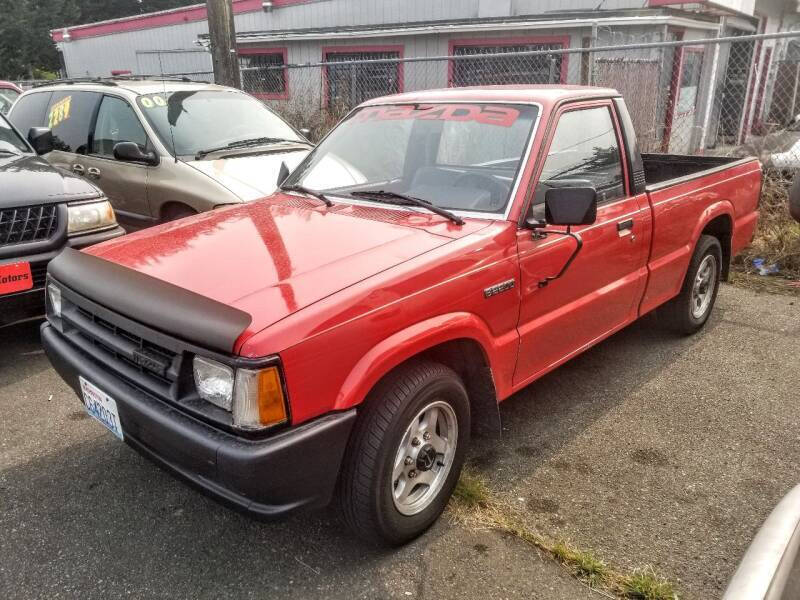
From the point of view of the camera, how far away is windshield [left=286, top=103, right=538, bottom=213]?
314cm

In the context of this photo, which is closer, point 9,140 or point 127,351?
point 127,351

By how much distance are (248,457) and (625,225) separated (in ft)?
8.19

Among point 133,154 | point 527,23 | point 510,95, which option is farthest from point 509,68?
point 510,95

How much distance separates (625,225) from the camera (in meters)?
3.62

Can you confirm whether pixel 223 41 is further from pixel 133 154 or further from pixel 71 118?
pixel 133 154

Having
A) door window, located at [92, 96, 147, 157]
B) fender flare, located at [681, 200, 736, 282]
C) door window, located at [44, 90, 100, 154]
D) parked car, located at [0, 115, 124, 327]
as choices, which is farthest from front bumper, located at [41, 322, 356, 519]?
door window, located at [44, 90, 100, 154]

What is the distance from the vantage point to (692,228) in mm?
4336

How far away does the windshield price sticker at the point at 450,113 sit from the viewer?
10.8 feet

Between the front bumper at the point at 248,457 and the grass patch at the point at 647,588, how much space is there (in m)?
1.16

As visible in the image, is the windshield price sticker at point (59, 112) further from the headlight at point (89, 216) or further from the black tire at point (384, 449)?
the black tire at point (384, 449)

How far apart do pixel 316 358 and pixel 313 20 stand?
52.2 ft

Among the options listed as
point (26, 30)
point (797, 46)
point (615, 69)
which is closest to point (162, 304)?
point (615, 69)

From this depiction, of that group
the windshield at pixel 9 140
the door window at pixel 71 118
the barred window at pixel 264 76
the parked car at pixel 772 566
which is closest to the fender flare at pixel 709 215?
the parked car at pixel 772 566

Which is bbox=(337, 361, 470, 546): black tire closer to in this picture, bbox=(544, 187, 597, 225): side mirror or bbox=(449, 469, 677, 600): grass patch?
bbox=(449, 469, 677, 600): grass patch
